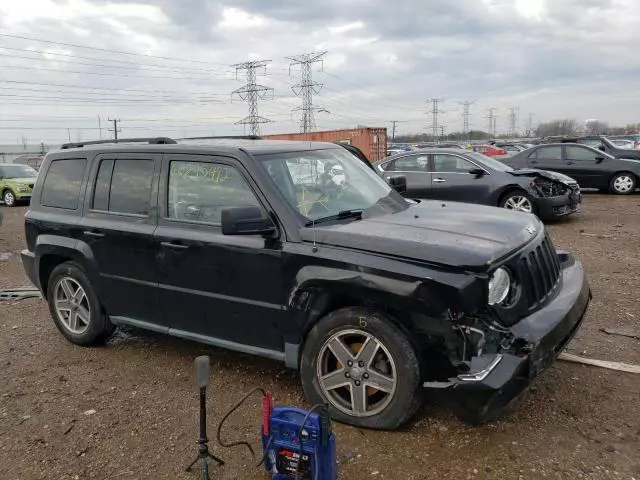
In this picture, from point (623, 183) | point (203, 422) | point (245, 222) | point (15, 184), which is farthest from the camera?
point (15, 184)

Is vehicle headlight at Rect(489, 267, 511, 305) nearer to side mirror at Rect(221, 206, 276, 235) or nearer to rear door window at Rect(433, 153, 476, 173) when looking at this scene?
side mirror at Rect(221, 206, 276, 235)

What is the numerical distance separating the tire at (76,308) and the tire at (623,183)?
13933mm

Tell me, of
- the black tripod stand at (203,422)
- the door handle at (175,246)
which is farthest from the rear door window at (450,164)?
the black tripod stand at (203,422)

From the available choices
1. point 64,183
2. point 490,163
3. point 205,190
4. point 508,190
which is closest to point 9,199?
point 490,163

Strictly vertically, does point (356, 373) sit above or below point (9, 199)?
below

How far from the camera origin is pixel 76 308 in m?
5.08

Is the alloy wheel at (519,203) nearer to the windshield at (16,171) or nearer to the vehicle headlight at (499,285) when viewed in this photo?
the vehicle headlight at (499,285)

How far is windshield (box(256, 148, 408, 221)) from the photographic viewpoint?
389cm

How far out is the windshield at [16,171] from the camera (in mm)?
19688

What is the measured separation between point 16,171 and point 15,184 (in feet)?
3.97

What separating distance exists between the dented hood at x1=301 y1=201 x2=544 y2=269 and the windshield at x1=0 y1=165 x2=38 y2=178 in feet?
62.8

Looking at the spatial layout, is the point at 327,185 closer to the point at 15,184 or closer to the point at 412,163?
the point at 412,163

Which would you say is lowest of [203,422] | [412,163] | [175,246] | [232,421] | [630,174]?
[232,421]

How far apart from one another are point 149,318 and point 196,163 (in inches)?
50.7
